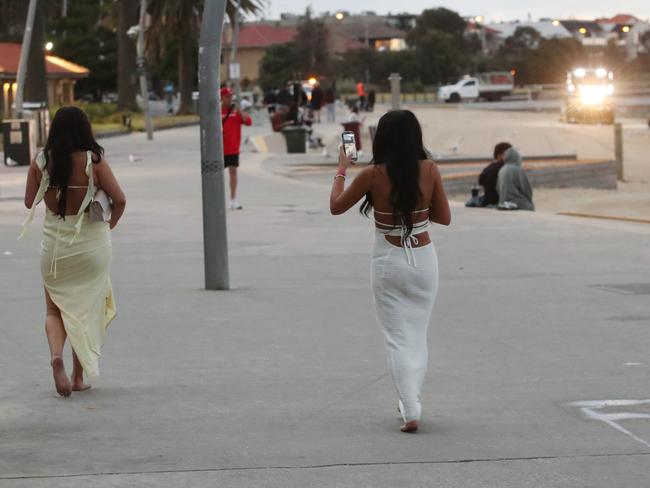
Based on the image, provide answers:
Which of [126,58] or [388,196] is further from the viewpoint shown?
[126,58]

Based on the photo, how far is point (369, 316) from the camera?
10.5 m

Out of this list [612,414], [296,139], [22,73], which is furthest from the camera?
[22,73]

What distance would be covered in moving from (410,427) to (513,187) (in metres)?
13.5

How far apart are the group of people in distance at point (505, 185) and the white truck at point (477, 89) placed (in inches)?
3177

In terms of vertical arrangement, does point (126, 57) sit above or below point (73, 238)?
above

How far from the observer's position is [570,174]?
28.6 metres

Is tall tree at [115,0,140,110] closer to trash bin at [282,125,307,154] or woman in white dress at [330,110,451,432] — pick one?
trash bin at [282,125,307,154]

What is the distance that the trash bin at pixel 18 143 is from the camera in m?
32.3

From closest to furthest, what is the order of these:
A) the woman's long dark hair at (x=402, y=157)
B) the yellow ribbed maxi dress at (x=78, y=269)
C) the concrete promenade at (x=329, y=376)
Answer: the concrete promenade at (x=329, y=376), the woman's long dark hair at (x=402, y=157), the yellow ribbed maxi dress at (x=78, y=269)

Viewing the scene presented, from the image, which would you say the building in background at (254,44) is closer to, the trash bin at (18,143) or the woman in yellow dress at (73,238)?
the trash bin at (18,143)

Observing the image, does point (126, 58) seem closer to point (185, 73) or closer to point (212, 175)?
point (185, 73)

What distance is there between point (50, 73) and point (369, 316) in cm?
6589

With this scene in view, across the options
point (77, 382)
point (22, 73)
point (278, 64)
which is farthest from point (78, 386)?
point (278, 64)

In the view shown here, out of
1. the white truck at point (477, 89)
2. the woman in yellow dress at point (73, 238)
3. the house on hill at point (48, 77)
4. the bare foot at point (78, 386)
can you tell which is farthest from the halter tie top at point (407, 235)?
the white truck at point (477, 89)
